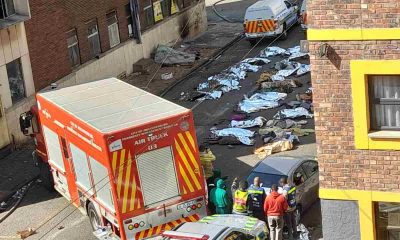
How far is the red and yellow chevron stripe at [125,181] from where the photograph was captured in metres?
18.1

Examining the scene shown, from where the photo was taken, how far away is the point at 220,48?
1571 inches

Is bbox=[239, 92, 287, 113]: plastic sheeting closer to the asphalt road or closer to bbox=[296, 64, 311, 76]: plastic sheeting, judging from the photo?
the asphalt road

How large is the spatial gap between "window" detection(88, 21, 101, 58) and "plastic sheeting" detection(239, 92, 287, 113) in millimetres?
7509

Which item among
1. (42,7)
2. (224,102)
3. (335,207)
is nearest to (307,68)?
(224,102)

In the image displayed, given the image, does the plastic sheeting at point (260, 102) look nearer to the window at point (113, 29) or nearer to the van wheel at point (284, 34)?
the window at point (113, 29)

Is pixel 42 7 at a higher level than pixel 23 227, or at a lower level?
higher

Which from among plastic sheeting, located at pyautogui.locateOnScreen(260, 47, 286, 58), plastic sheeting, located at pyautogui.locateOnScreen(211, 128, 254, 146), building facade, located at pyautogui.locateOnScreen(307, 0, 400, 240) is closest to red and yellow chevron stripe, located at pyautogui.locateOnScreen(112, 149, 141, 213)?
building facade, located at pyautogui.locateOnScreen(307, 0, 400, 240)

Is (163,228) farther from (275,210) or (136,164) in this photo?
(275,210)

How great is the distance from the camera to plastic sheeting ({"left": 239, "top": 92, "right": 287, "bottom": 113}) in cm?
2941

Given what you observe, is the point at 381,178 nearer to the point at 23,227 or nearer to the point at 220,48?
the point at 23,227

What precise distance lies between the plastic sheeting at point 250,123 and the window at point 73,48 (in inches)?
318

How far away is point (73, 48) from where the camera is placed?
32906mm

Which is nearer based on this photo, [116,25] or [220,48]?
[116,25]

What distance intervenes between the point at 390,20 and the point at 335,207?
3761 millimetres
